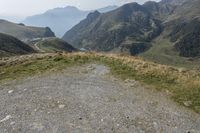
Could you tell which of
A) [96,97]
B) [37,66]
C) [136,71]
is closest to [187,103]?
[96,97]

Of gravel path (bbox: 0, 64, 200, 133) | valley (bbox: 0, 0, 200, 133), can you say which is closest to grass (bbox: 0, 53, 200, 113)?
valley (bbox: 0, 0, 200, 133)

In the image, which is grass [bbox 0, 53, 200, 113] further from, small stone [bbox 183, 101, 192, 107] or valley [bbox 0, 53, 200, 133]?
valley [bbox 0, 53, 200, 133]

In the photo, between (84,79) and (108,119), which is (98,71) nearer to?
(84,79)

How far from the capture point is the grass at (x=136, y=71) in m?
22.2

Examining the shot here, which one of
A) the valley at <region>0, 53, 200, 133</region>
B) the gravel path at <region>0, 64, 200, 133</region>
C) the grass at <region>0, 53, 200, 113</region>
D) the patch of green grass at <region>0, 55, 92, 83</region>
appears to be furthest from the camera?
the patch of green grass at <region>0, 55, 92, 83</region>

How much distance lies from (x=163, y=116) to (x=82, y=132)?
509 centimetres

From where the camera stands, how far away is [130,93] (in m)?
21.9

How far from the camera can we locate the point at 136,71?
87.9 feet

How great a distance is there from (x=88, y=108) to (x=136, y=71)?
9.06 meters

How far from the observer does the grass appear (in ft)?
72.9

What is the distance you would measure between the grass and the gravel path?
A: 131 centimetres

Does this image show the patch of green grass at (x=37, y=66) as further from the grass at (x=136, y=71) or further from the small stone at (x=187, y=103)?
the small stone at (x=187, y=103)

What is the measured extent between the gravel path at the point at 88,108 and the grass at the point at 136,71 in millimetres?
1313

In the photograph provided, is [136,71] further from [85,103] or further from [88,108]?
[88,108]
